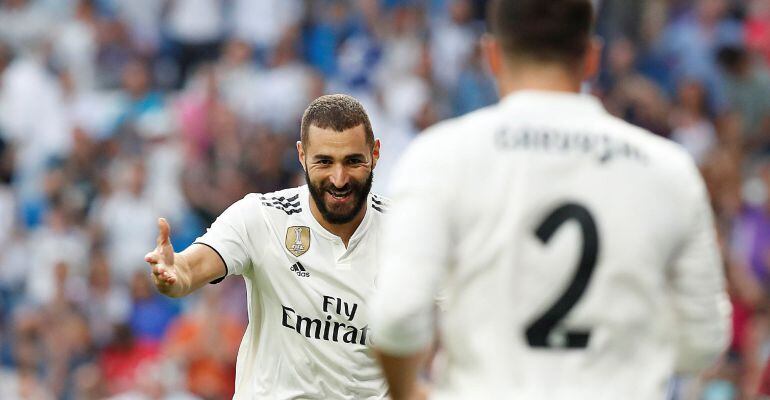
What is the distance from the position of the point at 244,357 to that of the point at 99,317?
7.71m

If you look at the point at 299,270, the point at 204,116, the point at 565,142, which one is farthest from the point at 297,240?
the point at 204,116

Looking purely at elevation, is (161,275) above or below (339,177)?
below

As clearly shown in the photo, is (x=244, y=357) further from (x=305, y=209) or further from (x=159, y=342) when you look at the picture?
(x=159, y=342)

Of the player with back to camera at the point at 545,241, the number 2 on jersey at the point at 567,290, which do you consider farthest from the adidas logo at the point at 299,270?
the number 2 on jersey at the point at 567,290

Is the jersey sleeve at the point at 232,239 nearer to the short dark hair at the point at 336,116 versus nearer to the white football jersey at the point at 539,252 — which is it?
the short dark hair at the point at 336,116

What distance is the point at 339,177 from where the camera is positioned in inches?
242

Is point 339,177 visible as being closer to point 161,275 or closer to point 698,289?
point 161,275

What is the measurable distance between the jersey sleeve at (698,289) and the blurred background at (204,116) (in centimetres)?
864

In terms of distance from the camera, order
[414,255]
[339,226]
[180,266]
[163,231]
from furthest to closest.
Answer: [339,226], [180,266], [163,231], [414,255]

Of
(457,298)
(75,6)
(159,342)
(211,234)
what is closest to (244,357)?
(211,234)

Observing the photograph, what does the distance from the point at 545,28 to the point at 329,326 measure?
2748 mm

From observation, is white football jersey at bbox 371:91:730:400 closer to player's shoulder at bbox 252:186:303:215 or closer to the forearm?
the forearm

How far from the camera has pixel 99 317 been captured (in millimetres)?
13633

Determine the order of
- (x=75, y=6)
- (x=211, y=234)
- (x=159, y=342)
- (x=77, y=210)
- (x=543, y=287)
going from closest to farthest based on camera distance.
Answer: (x=543, y=287) → (x=211, y=234) → (x=159, y=342) → (x=77, y=210) → (x=75, y=6)
